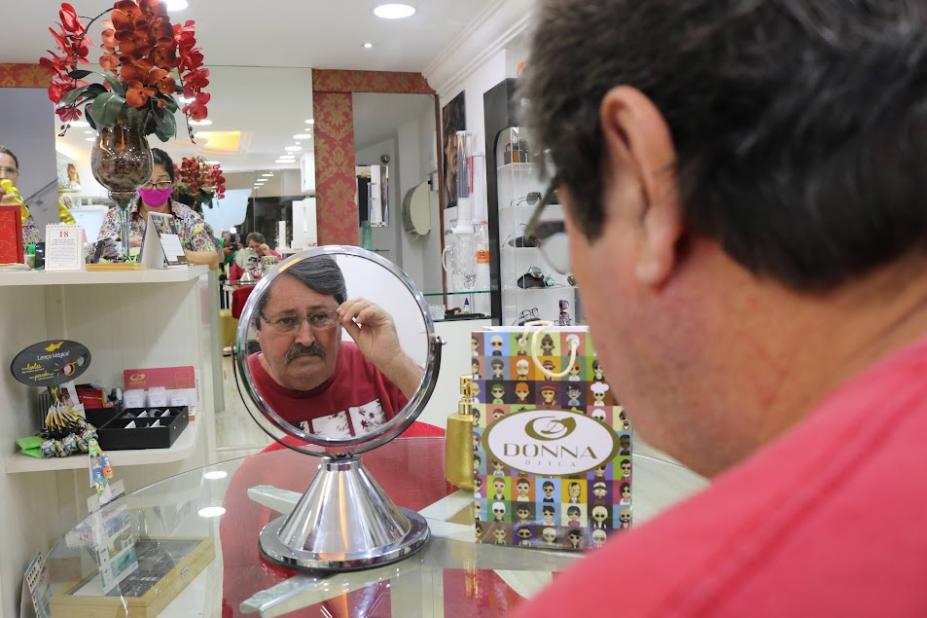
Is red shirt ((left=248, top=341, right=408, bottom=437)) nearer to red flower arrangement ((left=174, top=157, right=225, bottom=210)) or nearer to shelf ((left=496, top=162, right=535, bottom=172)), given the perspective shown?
shelf ((left=496, top=162, right=535, bottom=172))

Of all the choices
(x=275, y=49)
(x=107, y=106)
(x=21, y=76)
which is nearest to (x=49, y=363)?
(x=107, y=106)

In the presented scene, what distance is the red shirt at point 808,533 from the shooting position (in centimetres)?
22

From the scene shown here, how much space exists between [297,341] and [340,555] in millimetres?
268

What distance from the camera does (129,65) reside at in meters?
1.62

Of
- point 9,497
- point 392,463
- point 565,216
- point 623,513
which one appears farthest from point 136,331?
point 565,216

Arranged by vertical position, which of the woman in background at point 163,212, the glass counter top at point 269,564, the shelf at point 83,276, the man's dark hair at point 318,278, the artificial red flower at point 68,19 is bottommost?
the glass counter top at point 269,564

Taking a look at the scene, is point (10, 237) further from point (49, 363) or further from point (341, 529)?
point (341, 529)

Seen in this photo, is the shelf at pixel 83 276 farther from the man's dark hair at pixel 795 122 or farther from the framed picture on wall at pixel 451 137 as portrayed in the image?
the framed picture on wall at pixel 451 137

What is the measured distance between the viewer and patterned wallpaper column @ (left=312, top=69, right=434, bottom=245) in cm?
530

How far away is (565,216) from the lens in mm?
455

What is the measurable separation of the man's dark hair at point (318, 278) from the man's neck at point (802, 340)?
64cm

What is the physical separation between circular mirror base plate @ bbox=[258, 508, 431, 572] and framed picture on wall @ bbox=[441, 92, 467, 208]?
4.15 meters

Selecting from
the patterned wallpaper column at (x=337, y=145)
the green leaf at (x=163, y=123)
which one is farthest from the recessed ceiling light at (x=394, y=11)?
the green leaf at (x=163, y=123)

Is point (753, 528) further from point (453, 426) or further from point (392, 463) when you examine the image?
point (392, 463)
